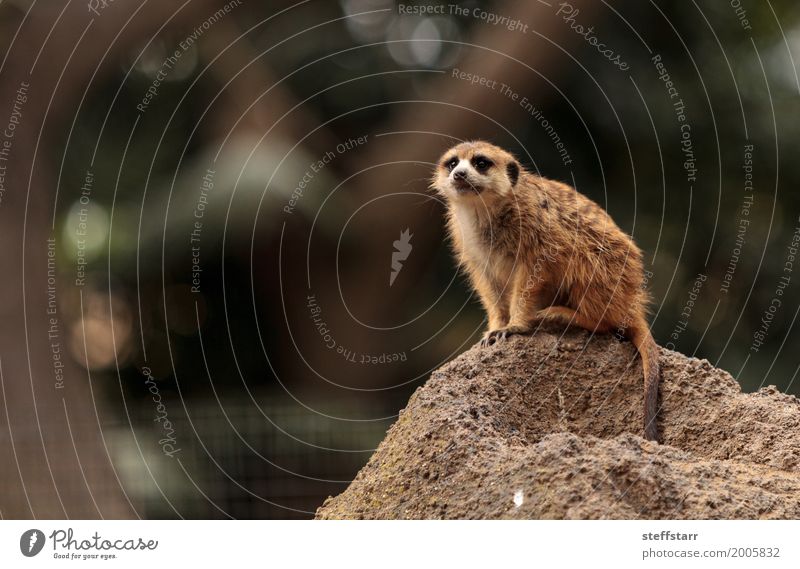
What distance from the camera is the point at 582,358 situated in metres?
3.71

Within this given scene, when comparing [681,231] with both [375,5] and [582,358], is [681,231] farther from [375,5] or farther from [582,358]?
[582,358]

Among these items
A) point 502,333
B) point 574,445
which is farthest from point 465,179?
point 574,445

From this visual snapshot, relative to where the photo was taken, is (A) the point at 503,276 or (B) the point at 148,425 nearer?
(A) the point at 503,276

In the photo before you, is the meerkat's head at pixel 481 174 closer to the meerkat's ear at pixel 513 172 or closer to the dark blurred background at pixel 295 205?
the meerkat's ear at pixel 513 172

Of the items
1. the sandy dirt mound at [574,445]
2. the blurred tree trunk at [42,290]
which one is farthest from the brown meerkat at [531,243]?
the blurred tree trunk at [42,290]

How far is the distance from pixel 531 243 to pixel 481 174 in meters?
0.38

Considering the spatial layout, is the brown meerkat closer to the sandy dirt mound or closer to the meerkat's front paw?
the meerkat's front paw

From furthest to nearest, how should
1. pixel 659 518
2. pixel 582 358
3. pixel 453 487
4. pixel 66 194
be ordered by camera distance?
pixel 66 194, pixel 582 358, pixel 453 487, pixel 659 518

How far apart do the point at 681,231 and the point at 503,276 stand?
5318 mm

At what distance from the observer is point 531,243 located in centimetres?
440

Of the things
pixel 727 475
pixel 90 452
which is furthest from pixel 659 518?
pixel 90 452

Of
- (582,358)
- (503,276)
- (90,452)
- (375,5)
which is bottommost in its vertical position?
(90,452)
